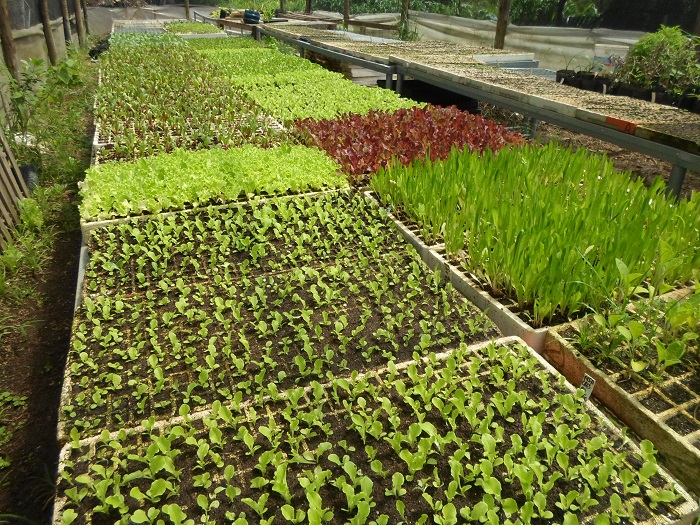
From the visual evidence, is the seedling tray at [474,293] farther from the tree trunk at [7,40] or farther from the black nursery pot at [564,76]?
the black nursery pot at [564,76]

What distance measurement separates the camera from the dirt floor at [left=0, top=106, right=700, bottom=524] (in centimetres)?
255

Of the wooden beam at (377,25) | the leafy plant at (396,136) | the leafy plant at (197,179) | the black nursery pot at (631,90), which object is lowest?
the leafy plant at (197,179)

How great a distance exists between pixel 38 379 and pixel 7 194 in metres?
2.20

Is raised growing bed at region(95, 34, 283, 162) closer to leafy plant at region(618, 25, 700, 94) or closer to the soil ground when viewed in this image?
the soil ground

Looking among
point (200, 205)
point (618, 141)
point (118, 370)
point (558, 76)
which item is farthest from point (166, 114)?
point (558, 76)

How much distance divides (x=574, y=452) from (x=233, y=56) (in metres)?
10.00

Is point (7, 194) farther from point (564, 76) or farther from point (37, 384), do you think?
point (564, 76)

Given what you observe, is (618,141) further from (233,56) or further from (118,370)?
(233,56)

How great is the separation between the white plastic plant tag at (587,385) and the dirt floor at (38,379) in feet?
8.17

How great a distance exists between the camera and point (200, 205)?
12.8ft

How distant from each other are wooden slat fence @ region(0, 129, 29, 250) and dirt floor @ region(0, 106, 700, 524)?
0.41 m

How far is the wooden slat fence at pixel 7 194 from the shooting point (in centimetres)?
431

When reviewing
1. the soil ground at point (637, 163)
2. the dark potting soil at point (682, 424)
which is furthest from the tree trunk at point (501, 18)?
the dark potting soil at point (682, 424)

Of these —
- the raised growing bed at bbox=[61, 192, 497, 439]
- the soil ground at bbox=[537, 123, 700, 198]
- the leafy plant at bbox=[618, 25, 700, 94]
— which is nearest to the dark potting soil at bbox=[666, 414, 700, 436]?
the raised growing bed at bbox=[61, 192, 497, 439]
